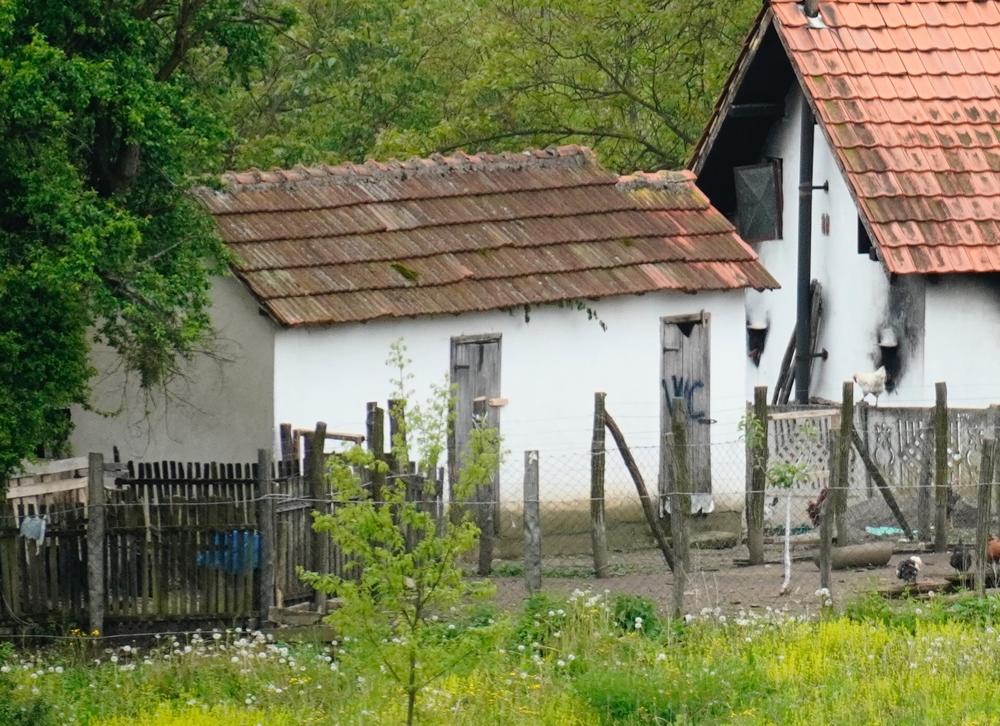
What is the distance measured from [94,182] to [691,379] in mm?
7062

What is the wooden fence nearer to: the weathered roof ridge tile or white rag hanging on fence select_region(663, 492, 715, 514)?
the weathered roof ridge tile

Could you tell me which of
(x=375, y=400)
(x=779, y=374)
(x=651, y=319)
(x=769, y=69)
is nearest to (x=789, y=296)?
(x=779, y=374)

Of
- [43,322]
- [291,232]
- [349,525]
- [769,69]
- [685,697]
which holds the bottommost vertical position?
[685,697]

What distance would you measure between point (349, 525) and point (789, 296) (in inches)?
544

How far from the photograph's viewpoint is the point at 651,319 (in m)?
21.8

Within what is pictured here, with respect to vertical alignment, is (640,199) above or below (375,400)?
above

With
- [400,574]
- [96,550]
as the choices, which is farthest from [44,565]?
[400,574]

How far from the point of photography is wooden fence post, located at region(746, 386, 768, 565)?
19.2 meters

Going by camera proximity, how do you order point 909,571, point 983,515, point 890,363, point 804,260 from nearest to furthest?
point 983,515, point 909,571, point 890,363, point 804,260

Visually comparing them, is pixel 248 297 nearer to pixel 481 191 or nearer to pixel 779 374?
pixel 481 191

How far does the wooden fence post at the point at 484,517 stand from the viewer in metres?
18.9

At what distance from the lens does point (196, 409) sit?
20.2 metres

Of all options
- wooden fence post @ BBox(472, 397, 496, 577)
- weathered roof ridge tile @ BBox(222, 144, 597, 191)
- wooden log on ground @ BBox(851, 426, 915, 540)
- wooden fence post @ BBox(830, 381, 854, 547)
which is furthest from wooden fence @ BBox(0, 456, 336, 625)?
wooden log on ground @ BBox(851, 426, 915, 540)

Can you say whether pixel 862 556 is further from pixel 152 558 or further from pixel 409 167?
pixel 409 167
